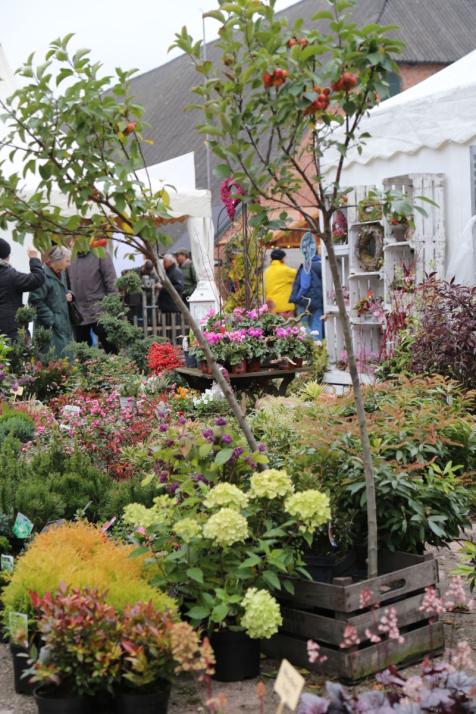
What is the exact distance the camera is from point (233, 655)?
11.2 ft

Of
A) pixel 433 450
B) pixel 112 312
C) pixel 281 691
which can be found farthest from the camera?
pixel 112 312

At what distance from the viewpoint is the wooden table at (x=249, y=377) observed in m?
7.44

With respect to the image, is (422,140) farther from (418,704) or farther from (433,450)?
(418,704)

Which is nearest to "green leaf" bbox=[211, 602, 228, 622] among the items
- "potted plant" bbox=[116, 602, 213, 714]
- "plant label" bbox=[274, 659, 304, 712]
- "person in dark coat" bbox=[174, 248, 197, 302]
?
"potted plant" bbox=[116, 602, 213, 714]

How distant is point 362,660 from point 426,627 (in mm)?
358

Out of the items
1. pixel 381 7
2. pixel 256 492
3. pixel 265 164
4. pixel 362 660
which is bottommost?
pixel 362 660

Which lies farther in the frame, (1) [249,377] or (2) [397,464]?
(1) [249,377]

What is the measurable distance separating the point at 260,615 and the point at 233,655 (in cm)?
29

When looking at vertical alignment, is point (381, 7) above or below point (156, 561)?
above

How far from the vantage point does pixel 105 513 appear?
4.28 meters

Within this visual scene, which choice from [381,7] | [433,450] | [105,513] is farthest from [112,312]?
[381,7]

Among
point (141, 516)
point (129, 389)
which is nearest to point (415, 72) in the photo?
point (129, 389)

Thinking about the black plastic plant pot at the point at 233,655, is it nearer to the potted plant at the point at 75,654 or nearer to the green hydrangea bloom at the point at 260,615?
the green hydrangea bloom at the point at 260,615

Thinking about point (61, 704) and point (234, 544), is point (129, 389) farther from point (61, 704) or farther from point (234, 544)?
point (61, 704)
